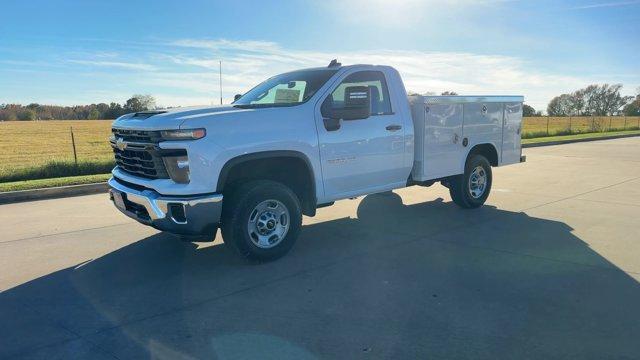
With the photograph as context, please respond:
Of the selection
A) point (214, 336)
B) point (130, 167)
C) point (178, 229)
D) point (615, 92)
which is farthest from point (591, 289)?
point (615, 92)

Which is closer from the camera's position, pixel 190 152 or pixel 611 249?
pixel 190 152

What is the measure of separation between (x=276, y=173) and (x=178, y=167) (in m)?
1.27

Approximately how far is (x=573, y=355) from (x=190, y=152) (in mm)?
3436

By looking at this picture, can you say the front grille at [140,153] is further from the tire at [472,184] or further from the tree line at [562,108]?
the tree line at [562,108]

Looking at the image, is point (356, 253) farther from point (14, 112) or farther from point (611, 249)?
point (14, 112)

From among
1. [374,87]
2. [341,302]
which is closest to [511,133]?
[374,87]

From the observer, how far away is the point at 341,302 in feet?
14.1

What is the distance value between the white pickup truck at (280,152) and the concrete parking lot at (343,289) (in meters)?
0.57

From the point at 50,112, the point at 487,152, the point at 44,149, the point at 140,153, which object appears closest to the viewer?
the point at 140,153

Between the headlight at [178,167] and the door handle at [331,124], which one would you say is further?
the door handle at [331,124]

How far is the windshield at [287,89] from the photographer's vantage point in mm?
5980

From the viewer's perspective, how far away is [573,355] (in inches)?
133

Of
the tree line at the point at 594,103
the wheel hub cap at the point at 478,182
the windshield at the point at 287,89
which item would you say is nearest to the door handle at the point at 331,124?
the windshield at the point at 287,89

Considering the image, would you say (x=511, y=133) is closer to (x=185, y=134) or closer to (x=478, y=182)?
(x=478, y=182)
